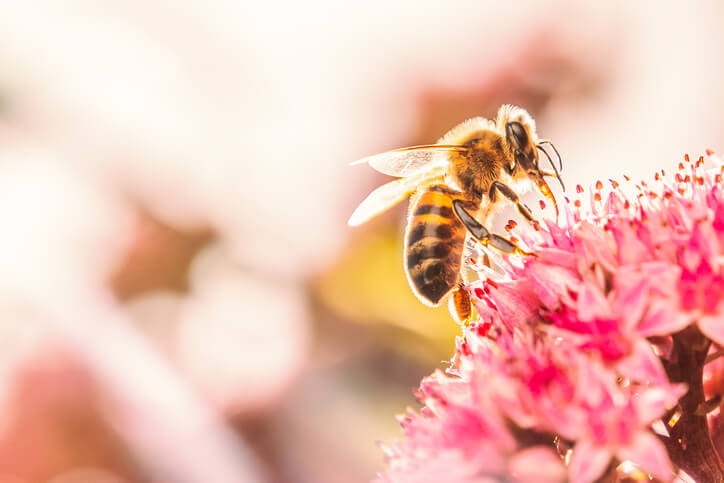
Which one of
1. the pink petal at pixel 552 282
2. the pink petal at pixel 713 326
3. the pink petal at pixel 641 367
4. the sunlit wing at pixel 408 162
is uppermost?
the sunlit wing at pixel 408 162

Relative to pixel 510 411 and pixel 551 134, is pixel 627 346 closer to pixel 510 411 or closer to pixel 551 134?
pixel 510 411

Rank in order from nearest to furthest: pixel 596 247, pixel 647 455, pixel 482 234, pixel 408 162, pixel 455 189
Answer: pixel 647 455 < pixel 596 247 < pixel 482 234 < pixel 455 189 < pixel 408 162

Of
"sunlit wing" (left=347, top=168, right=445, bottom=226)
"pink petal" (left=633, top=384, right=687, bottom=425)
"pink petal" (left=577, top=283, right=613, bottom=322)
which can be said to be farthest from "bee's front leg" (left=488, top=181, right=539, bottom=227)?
"pink petal" (left=633, top=384, right=687, bottom=425)

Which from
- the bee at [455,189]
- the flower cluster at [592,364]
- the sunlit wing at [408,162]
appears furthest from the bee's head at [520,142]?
the flower cluster at [592,364]

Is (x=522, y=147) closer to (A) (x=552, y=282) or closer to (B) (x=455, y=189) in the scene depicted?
(B) (x=455, y=189)

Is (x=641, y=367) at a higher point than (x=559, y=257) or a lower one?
lower

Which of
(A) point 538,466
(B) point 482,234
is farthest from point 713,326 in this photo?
(B) point 482,234

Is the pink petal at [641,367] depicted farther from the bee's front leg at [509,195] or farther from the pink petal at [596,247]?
the bee's front leg at [509,195]

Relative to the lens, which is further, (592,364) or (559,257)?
(559,257)

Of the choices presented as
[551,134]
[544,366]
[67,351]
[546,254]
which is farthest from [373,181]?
[544,366]
